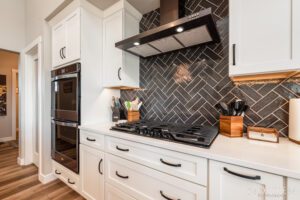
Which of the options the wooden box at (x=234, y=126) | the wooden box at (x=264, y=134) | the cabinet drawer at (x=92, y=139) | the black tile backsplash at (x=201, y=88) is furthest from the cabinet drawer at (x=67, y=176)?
the wooden box at (x=264, y=134)

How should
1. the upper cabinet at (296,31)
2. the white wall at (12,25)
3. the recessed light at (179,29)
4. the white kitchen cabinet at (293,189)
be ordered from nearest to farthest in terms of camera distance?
the white kitchen cabinet at (293,189), the upper cabinet at (296,31), the recessed light at (179,29), the white wall at (12,25)

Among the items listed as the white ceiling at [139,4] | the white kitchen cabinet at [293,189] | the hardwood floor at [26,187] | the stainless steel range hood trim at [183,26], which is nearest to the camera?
the white kitchen cabinet at [293,189]

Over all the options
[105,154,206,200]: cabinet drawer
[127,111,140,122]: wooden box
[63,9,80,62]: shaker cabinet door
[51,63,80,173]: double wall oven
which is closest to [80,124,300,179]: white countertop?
[105,154,206,200]: cabinet drawer

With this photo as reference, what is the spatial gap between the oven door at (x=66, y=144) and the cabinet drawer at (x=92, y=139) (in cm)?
11

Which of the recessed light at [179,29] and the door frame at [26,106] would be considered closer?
the recessed light at [179,29]

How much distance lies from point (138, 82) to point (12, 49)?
8.04 ft

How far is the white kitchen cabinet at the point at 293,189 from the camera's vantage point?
64 centimetres

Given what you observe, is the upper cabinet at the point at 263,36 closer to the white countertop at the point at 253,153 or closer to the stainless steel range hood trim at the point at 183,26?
the stainless steel range hood trim at the point at 183,26

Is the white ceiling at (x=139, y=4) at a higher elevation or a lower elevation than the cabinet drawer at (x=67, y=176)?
higher

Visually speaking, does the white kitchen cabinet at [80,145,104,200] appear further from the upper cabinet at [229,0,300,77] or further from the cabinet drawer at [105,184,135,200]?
the upper cabinet at [229,0,300,77]

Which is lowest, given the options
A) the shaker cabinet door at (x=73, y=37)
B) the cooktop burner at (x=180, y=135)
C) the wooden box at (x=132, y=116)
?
the cooktop burner at (x=180, y=135)

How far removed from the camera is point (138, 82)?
1.96 meters

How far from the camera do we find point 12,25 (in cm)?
261

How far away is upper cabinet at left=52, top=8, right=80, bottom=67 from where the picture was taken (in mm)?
1735
